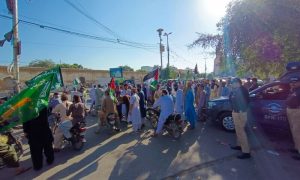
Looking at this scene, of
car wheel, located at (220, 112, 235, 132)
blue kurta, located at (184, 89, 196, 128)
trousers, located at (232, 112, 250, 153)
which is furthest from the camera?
blue kurta, located at (184, 89, 196, 128)

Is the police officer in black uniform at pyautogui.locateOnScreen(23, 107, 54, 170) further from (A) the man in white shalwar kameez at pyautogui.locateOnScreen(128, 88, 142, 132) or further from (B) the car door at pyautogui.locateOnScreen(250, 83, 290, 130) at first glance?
(B) the car door at pyautogui.locateOnScreen(250, 83, 290, 130)

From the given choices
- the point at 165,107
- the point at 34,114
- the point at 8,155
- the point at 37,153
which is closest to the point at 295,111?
the point at 165,107

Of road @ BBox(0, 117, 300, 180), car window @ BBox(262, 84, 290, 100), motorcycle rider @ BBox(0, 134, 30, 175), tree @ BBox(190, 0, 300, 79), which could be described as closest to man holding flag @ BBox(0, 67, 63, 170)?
motorcycle rider @ BBox(0, 134, 30, 175)

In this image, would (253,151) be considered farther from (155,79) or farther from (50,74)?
(155,79)

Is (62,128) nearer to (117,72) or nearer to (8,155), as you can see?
(8,155)

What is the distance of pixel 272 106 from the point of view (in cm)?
695

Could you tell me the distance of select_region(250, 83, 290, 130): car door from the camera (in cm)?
677

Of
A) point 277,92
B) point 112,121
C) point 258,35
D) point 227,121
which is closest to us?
point 277,92

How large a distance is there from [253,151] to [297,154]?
1001mm

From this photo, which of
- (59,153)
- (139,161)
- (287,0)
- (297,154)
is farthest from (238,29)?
(59,153)

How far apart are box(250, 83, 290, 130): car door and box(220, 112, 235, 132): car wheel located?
1.11 meters

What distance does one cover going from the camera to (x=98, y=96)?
12641 millimetres

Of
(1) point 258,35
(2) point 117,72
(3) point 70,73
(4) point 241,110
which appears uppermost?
(3) point 70,73

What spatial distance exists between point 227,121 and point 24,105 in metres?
6.44
